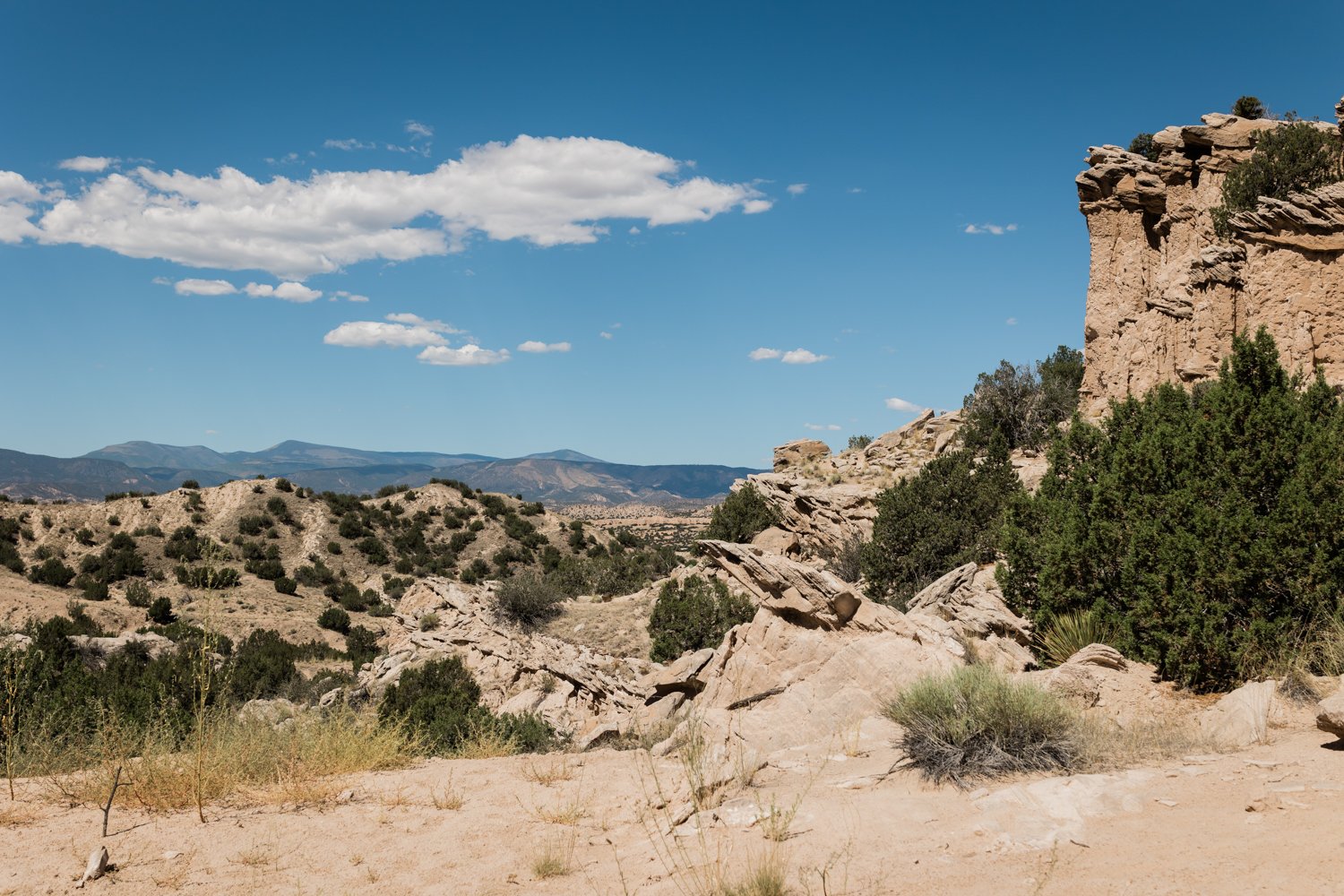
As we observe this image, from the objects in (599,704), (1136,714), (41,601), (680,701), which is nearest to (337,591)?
(41,601)

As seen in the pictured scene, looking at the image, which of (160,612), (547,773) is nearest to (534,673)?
(547,773)

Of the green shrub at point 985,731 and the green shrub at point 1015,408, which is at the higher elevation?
the green shrub at point 1015,408

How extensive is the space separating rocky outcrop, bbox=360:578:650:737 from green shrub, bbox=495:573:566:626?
260cm

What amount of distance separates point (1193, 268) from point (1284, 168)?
4082 millimetres

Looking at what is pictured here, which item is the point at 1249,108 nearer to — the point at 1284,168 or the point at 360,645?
the point at 1284,168

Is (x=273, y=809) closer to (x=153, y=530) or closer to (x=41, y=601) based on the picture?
(x=41, y=601)

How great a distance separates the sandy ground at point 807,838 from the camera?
434 centimetres

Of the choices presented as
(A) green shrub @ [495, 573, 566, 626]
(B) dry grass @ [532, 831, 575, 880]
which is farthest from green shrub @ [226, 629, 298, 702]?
(B) dry grass @ [532, 831, 575, 880]

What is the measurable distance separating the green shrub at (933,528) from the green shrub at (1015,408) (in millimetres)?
9365

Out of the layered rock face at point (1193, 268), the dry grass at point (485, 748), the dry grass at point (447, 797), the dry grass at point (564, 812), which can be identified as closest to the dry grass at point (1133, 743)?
the dry grass at point (564, 812)

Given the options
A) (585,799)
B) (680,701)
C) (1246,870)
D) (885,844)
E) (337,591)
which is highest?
(1246,870)

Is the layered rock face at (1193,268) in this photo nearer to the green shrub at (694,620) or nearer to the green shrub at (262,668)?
the green shrub at (694,620)

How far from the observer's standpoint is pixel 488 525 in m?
46.8

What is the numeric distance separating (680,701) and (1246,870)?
9.18 m
